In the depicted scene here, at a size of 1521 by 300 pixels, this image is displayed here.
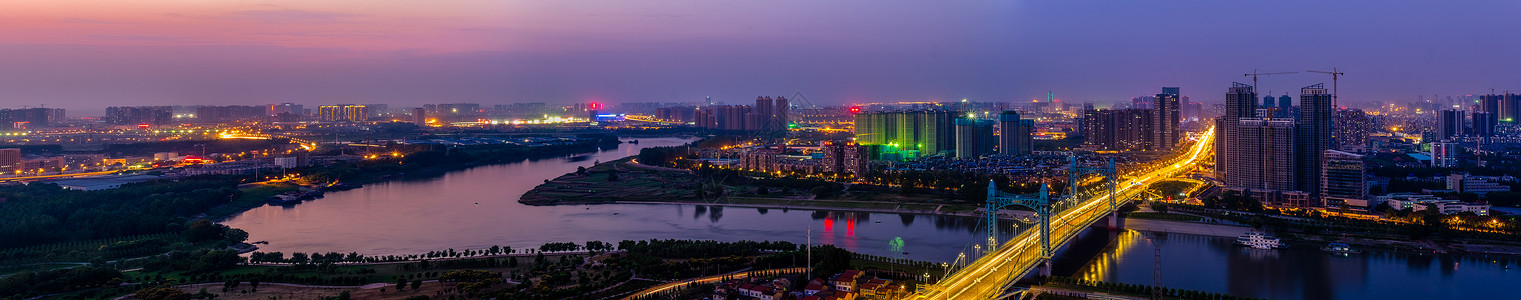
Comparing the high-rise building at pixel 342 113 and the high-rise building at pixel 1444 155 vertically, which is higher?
the high-rise building at pixel 342 113

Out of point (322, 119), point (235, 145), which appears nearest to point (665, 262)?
point (235, 145)

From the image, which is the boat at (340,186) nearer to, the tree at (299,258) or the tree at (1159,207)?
the tree at (299,258)

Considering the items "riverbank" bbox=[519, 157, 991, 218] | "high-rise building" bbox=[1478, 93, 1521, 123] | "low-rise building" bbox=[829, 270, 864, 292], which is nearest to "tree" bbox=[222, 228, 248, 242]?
"riverbank" bbox=[519, 157, 991, 218]

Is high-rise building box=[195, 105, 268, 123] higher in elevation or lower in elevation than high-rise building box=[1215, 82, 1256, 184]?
higher

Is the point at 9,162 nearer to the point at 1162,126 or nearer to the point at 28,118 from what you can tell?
the point at 28,118

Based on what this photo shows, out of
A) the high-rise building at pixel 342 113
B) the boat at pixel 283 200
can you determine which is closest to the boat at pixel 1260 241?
the boat at pixel 283 200

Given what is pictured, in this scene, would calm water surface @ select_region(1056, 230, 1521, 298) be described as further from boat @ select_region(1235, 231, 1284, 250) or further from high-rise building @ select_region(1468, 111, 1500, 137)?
high-rise building @ select_region(1468, 111, 1500, 137)
